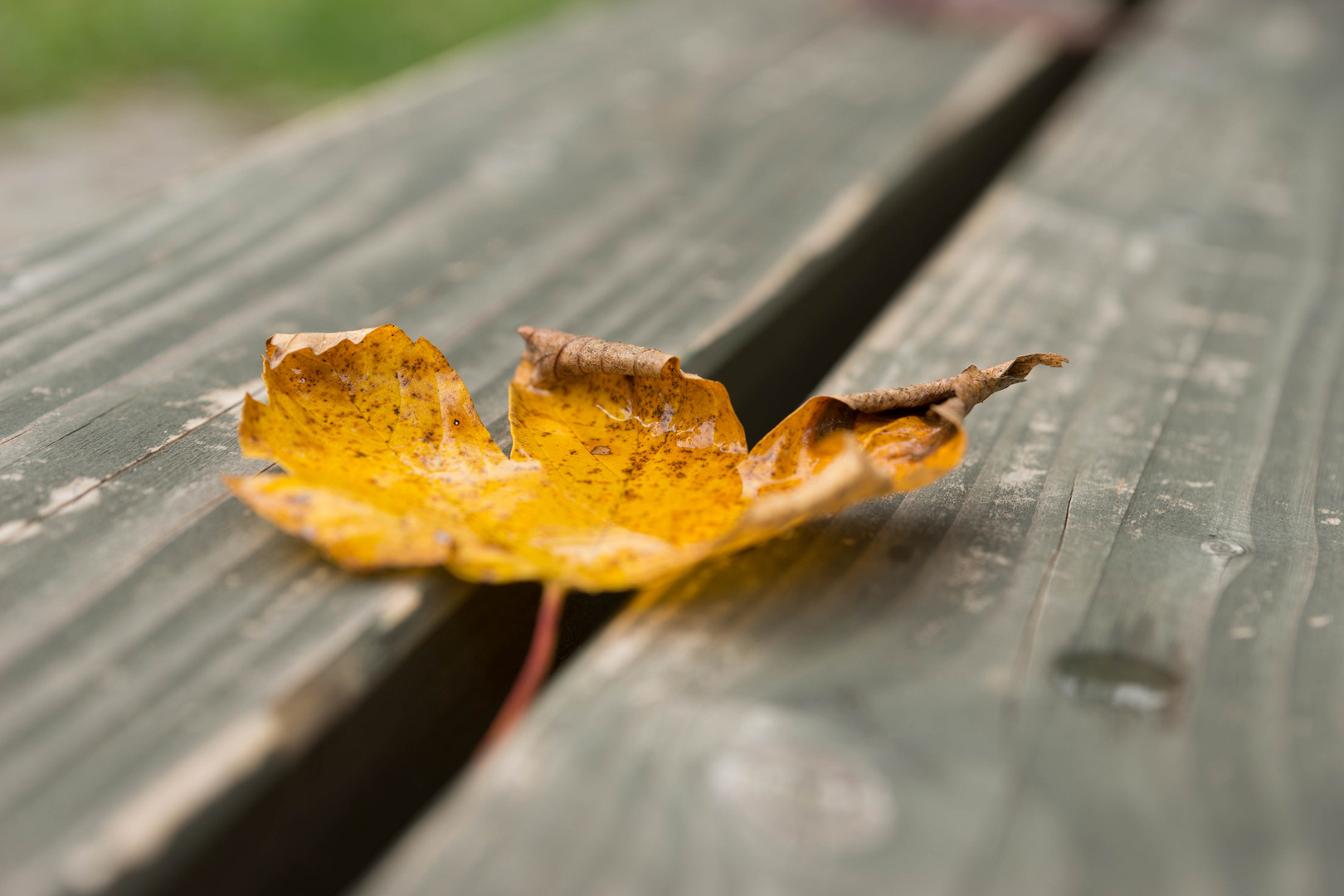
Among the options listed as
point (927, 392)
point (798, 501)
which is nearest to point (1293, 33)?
point (927, 392)

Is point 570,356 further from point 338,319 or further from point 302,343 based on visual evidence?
point 338,319

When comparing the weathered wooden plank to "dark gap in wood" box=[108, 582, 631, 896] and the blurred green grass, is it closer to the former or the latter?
"dark gap in wood" box=[108, 582, 631, 896]

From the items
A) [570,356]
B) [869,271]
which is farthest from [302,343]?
[869,271]

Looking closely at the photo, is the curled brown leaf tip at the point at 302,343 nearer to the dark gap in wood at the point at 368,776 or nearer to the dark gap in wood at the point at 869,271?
the dark gap in wood at the point at 368,776

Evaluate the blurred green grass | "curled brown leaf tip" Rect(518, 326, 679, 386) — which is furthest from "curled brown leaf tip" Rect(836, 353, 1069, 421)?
the blurred green grass

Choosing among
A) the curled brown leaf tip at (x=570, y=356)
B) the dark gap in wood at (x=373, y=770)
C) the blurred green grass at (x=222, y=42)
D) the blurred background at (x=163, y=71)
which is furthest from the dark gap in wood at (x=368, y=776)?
the blurred green grass at (x=222, y=42)
